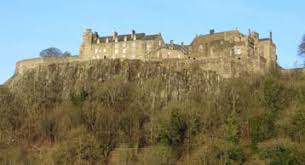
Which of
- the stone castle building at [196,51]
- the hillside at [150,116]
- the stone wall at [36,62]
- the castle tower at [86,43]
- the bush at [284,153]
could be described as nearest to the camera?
the bush at [284,153]

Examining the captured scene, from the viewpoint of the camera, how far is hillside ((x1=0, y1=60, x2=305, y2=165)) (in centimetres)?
6203

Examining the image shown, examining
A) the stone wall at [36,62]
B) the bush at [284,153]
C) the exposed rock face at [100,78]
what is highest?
the stone wall at [36,62]

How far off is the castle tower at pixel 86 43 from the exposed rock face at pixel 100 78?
3733 mm

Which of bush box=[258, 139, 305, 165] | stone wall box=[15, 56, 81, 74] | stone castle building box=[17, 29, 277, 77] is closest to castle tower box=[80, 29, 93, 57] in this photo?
stone castle building box=[17, 29, 277, 77]

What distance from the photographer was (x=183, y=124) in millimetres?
67188

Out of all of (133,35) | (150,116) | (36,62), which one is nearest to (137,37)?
(133,35)

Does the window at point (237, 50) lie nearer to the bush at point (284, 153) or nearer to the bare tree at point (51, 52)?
the bush at point (284, 153)

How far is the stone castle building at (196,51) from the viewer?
7881 centimetres

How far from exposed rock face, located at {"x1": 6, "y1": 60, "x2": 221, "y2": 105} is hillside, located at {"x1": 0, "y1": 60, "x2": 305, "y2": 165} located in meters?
0.13

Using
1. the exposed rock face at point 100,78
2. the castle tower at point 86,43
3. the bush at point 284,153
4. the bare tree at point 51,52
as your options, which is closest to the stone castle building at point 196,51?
the castle tower at point 86,43

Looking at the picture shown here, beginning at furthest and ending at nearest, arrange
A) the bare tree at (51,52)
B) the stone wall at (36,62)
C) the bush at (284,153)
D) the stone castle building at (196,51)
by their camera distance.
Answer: the bare tree at (51,52) → the stone wall at (36,62) → the stone castle building at (196,51) → the bush at (284,153)

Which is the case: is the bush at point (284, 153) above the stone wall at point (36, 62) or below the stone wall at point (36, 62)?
below

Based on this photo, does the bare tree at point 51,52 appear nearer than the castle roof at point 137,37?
No

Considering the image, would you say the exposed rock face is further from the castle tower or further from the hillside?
the castle tower
